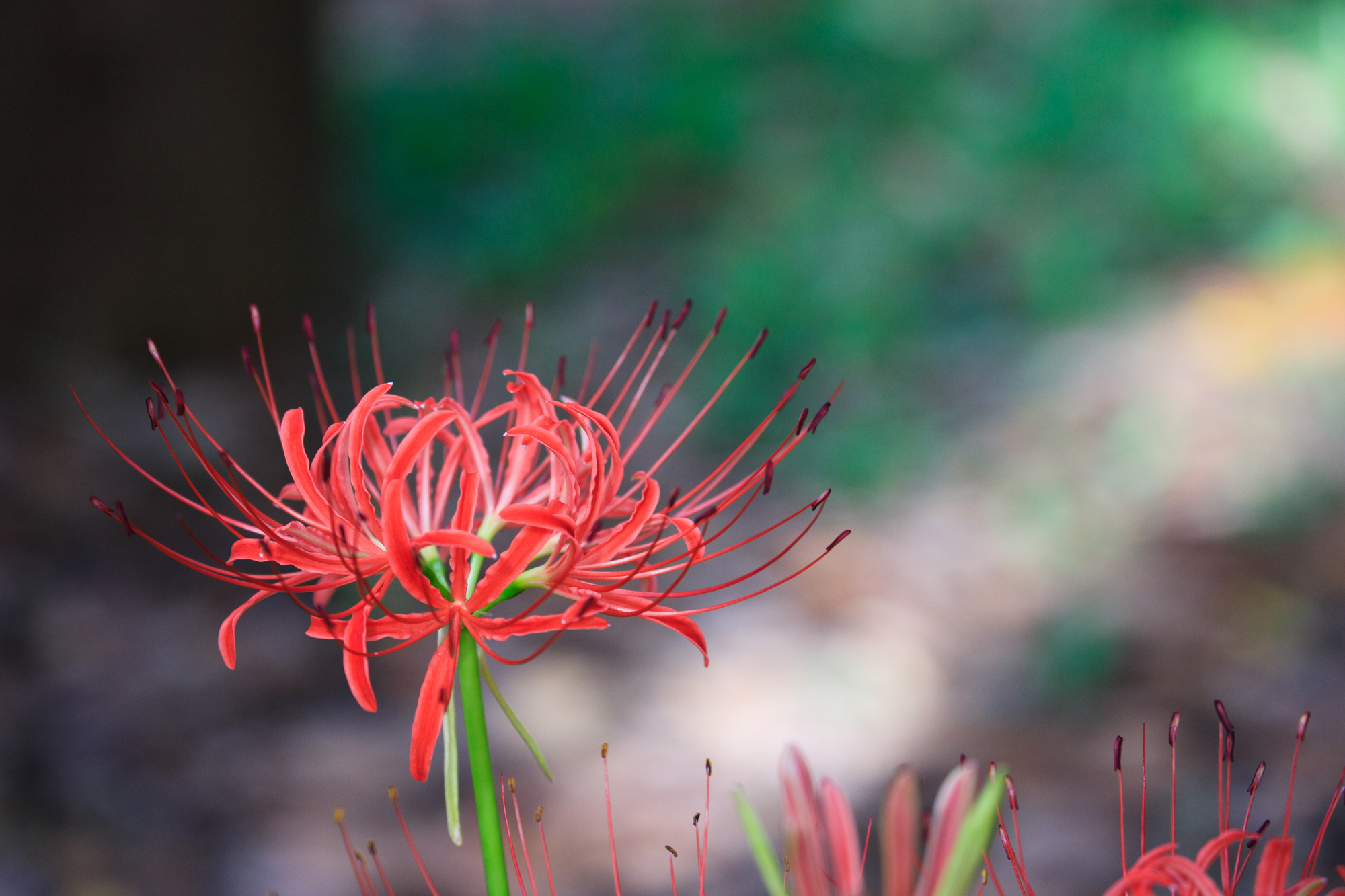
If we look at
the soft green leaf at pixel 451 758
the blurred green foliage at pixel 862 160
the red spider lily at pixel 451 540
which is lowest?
the soft green leaf at pixel 451 758

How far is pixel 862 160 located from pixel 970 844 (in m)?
5.79

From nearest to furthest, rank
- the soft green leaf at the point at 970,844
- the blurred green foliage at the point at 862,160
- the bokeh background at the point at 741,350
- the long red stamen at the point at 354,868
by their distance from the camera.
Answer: the soft green leaf at the point at 970,844
the long red stamen at the point at 354,868
the bokeh background at the point at 741,350
the blurred green foliage at the point at 862,160

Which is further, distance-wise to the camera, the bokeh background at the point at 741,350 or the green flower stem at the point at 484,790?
the bokeh background at the point at 741,350

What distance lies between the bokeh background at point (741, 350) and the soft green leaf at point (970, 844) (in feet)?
6.80

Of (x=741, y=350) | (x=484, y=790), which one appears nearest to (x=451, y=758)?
(x=484, y=790)

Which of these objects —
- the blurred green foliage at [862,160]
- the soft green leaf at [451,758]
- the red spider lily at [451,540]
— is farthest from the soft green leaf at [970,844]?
the blurred green foliage at [862,160]

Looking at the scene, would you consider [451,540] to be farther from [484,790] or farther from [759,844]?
[759,844]

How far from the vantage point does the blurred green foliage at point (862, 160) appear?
5.23 metres

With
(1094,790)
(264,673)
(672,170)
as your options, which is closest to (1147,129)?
(672,170)

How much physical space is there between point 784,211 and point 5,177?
3623 millimetres

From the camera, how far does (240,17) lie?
A: 3877mm

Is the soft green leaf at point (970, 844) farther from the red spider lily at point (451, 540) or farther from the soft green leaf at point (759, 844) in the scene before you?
the red spider lily at point (451, 540)

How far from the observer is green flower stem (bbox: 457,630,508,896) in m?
0.61

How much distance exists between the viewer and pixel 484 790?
2.04 ft
